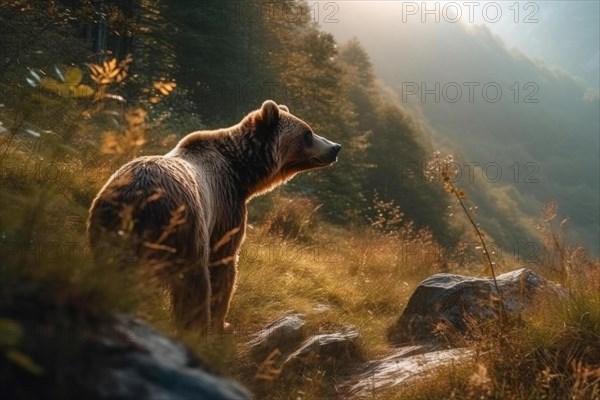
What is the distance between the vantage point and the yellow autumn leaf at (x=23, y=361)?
1818 millimetres

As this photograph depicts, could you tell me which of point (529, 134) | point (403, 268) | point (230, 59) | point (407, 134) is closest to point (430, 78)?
point (529, 134)

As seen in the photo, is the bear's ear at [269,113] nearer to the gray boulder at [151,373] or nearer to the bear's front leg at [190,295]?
the bear's front leg at [190,295]

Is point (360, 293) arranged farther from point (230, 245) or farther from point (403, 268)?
point (230, 245)

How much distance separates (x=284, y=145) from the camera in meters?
6.99

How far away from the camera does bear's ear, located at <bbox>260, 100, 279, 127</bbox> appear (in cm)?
659

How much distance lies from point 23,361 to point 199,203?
2.83 metres

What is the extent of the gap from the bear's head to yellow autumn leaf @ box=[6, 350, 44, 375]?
471 centimetres

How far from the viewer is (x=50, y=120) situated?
26.4 ft

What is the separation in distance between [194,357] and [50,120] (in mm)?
6549

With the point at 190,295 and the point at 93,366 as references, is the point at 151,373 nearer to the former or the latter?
the point at 93,366

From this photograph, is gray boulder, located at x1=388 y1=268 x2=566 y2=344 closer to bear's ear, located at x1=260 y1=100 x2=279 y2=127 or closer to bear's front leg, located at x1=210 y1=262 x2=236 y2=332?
bear's front leg, located at x1=210 y1=262 x2=236 y2=332

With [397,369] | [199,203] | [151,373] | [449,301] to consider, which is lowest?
[397,369]

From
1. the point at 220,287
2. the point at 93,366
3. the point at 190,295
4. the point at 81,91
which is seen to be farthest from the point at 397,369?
the point at 93,366

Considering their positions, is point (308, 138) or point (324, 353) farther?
point (308, 138)
